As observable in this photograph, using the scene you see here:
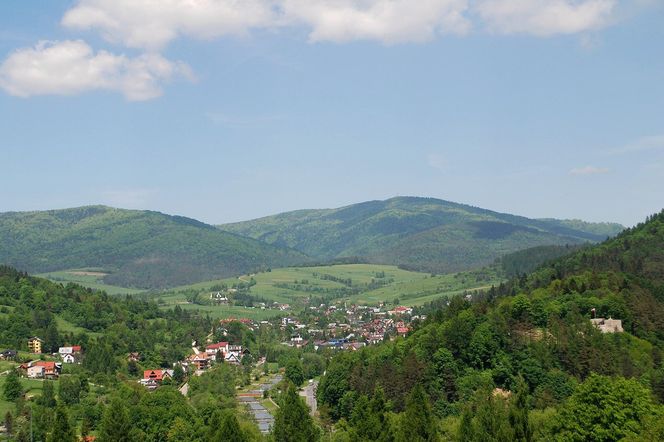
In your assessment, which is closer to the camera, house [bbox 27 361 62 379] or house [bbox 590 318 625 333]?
house [bbox 590 318 625 333]

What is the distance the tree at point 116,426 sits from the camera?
77.6 meters

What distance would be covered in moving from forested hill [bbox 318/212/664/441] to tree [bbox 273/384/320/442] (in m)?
4.26

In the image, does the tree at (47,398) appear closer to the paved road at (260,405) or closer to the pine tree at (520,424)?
the paved road at (260,405)

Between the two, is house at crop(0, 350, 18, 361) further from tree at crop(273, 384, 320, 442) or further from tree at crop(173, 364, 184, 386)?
tree at crop(273, 384, 320, 442)

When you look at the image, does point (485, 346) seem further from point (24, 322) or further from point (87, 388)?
point (24, 322)

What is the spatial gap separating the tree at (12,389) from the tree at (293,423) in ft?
174

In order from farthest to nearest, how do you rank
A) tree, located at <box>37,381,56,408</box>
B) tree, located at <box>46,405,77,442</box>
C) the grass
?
tree, located at <box>37,381,56,408</box>
the grass
tree, located at <box>46,405,77,442</box>

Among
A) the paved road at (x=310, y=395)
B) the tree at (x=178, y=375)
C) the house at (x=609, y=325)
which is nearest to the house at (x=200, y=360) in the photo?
the tree at (x=178, y=375)

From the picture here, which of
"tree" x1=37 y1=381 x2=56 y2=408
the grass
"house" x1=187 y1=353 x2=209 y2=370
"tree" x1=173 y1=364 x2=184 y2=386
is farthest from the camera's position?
"house" x1=187 y1=353 x2=209 y2=370

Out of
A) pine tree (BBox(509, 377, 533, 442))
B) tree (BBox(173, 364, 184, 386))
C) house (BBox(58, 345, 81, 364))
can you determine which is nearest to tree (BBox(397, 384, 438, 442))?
pine tree (BBox(509, 377, 533, 442))

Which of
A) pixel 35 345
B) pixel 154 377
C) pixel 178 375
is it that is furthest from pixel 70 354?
pixel 178 375

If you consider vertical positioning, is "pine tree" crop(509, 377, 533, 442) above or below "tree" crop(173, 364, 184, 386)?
above

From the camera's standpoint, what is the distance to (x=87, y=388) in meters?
125

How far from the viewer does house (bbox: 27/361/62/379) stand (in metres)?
135
